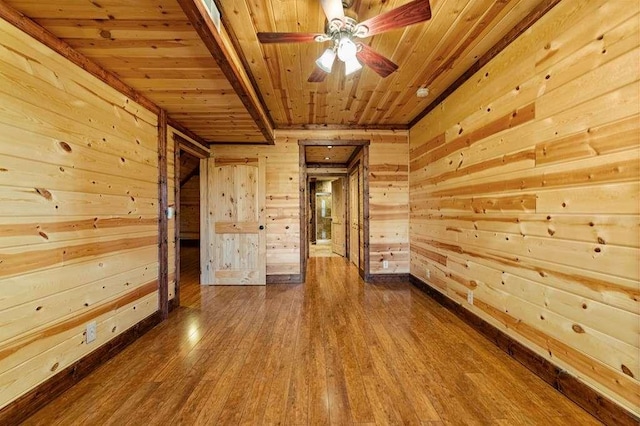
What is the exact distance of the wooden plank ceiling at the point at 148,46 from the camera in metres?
1.56

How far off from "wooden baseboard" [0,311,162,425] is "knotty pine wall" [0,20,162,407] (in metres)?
0.04

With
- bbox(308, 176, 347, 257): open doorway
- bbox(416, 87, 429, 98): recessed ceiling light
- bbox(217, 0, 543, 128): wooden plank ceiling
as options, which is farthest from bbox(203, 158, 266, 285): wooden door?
bbox(308, 176, 347, 257): open doorway

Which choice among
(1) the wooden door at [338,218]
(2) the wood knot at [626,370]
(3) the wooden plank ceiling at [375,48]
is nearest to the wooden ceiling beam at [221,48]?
(3) the wooden plank ceiling at [375,48]

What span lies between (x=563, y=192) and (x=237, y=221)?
12.6 ft

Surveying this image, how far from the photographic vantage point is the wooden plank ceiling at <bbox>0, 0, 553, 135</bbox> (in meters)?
1.66

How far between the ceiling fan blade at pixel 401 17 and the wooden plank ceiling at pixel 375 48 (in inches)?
11.2

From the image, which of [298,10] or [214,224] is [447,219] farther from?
[214,224]

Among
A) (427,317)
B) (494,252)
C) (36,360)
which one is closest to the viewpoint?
(36,360)

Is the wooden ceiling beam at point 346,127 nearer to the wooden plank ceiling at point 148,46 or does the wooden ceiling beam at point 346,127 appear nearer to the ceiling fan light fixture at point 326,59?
the wooden plank ceiling at point 148,46

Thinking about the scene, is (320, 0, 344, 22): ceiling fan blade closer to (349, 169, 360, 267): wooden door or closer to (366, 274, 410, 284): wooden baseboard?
(366, 274, 410, 284): wooden baseboard

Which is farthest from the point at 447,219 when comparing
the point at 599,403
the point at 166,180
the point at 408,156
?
the point at 166,180

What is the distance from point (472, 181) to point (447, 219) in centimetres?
64

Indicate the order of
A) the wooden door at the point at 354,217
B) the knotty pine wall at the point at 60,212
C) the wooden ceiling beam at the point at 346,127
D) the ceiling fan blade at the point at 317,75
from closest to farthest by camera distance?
the knotty pine wall at the point at 60,212
the ceiling fan blade at the point at 317,75
the wooden ceiling beam at the point at 346,127
the wooden door at the point at 354,217

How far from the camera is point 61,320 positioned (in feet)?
6.00
